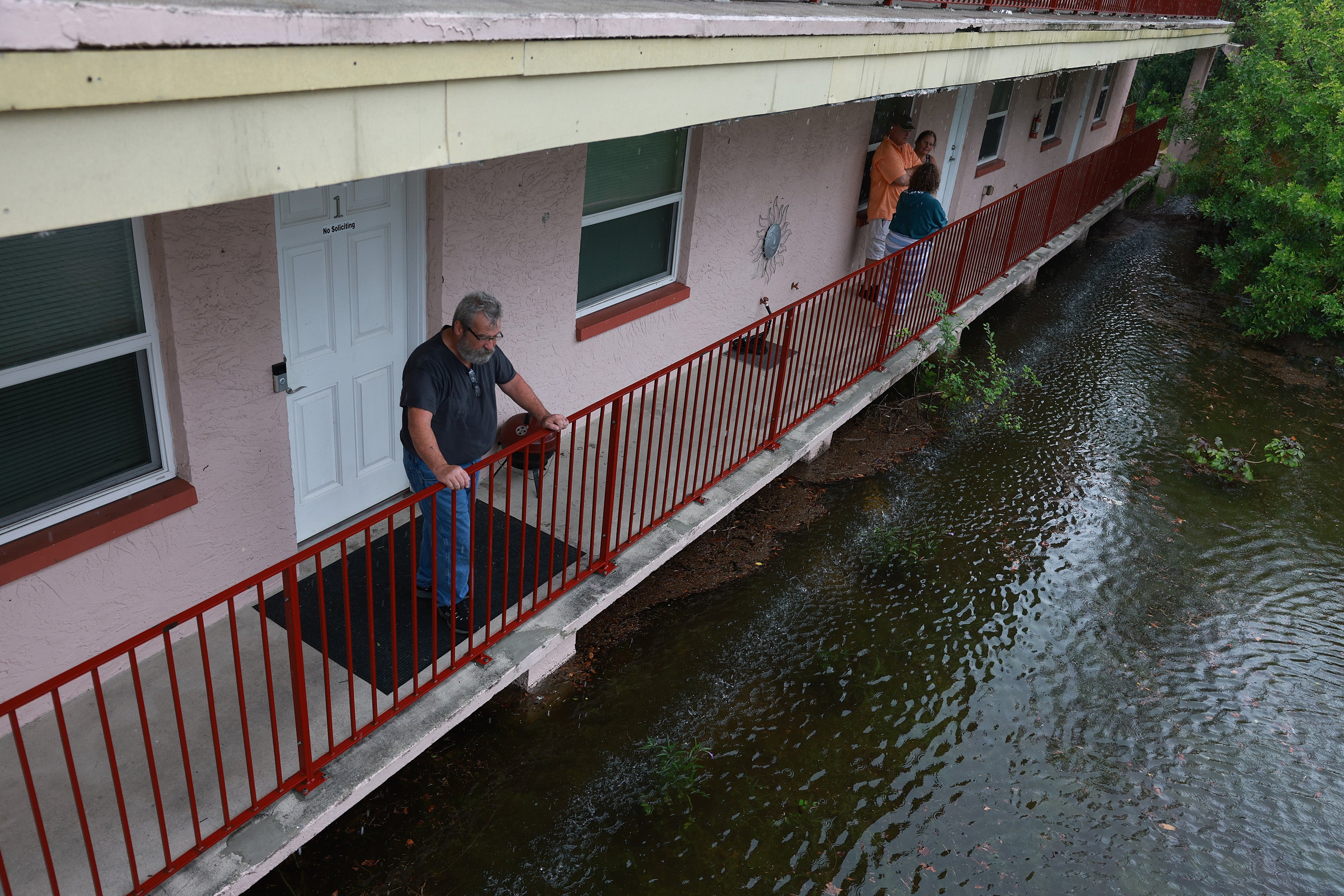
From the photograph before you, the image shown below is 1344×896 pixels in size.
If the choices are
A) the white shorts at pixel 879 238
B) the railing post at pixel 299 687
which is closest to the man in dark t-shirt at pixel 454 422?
the railing post at pixel 299 687

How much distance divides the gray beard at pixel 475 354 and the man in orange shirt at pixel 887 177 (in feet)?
19.2

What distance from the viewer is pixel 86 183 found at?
2102mm

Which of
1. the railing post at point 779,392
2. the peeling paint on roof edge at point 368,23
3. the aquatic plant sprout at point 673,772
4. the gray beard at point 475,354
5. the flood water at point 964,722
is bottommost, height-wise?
the flood water at point 964,722

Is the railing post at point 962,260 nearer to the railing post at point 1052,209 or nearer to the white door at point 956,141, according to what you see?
the white door at point 956,141

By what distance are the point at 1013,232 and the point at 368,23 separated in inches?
374

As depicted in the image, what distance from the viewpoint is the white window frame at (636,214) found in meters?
6.18

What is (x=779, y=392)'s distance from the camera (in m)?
6.39

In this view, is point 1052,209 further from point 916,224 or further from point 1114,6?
point 916,224

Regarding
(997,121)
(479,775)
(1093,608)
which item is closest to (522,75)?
(479,775)

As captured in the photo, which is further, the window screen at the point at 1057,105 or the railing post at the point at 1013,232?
the window screen at the point at 1057,105

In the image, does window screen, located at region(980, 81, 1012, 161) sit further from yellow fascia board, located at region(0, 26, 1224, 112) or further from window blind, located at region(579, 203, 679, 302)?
yellow fascia board, located at region(0, 26, 1224, 112)

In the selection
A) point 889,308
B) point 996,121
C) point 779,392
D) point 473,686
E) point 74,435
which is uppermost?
point 996,121

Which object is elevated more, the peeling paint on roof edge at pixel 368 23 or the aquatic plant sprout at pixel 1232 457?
the peeling paint on roof edge at pixel 368 23

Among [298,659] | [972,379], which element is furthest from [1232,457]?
[298,659]
